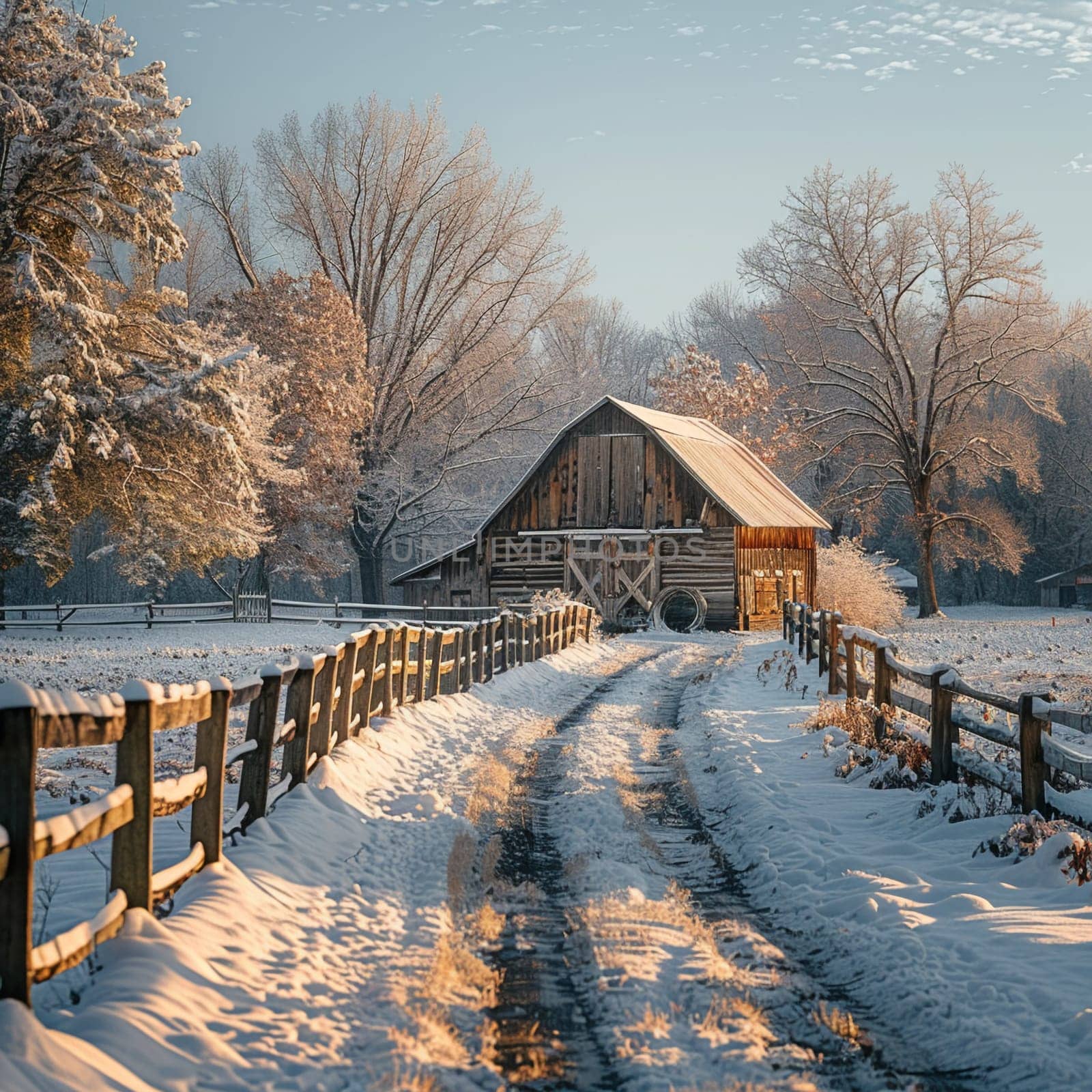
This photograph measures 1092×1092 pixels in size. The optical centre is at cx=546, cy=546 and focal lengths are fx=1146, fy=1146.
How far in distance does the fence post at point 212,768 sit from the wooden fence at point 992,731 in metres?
5.36

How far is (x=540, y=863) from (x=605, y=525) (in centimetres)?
2918

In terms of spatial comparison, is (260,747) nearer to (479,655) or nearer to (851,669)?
(851,669)

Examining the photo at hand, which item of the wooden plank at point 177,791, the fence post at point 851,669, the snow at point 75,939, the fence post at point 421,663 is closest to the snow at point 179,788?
the wooden plank at point 177,791

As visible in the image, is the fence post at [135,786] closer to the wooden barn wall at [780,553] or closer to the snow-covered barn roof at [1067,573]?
the wooden barn wall at [780,553]

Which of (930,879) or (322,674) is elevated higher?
(322,674)

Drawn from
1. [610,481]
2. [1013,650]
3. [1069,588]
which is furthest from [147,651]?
[1069,588]

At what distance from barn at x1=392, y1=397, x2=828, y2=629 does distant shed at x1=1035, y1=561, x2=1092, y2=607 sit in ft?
108

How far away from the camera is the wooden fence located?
7.73 m

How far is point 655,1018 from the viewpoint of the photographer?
5211 millimetres

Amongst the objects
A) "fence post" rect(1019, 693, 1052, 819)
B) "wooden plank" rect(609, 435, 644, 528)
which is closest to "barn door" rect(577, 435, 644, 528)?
"wooden plank" rect(609, 435, 644, 528)

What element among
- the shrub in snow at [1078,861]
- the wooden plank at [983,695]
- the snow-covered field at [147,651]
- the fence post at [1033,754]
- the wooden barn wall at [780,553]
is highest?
the wooden barn wall at [780,553]

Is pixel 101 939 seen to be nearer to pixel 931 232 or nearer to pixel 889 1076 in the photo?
pixel 889 1076

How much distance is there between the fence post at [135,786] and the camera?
5387 millimetres

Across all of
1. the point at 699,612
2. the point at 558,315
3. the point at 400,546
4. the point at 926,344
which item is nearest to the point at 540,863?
the point at 699,612
